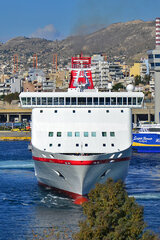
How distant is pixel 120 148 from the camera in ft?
152

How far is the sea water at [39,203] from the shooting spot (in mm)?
36250

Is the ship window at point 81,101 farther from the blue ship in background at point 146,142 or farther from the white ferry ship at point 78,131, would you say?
the blue ship in background at point 146,142

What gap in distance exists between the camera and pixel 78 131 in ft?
152

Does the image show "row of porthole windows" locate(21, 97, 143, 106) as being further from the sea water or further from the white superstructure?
the sea water

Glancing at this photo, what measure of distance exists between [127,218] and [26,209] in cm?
1976

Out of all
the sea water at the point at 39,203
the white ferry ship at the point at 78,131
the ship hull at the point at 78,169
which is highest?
the white ferry ship at the point at 78,131

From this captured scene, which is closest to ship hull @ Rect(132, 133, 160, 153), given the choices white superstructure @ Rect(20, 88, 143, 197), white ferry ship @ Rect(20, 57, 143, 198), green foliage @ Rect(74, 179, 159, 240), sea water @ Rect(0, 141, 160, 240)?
sea water @ Rect(0, 141, 160, 240)

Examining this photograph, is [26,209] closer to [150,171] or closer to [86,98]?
[86,98]

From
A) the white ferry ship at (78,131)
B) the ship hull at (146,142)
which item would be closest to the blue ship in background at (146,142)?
the ship hull at (146,142)

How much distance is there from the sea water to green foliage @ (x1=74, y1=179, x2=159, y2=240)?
5.48 m

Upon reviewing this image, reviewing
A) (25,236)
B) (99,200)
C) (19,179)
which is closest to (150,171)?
(19,179)

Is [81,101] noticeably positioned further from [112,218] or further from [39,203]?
[112,218]

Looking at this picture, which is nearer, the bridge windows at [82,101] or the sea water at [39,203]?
the sea water at [39,203]

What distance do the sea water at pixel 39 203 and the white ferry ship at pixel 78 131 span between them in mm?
1783
